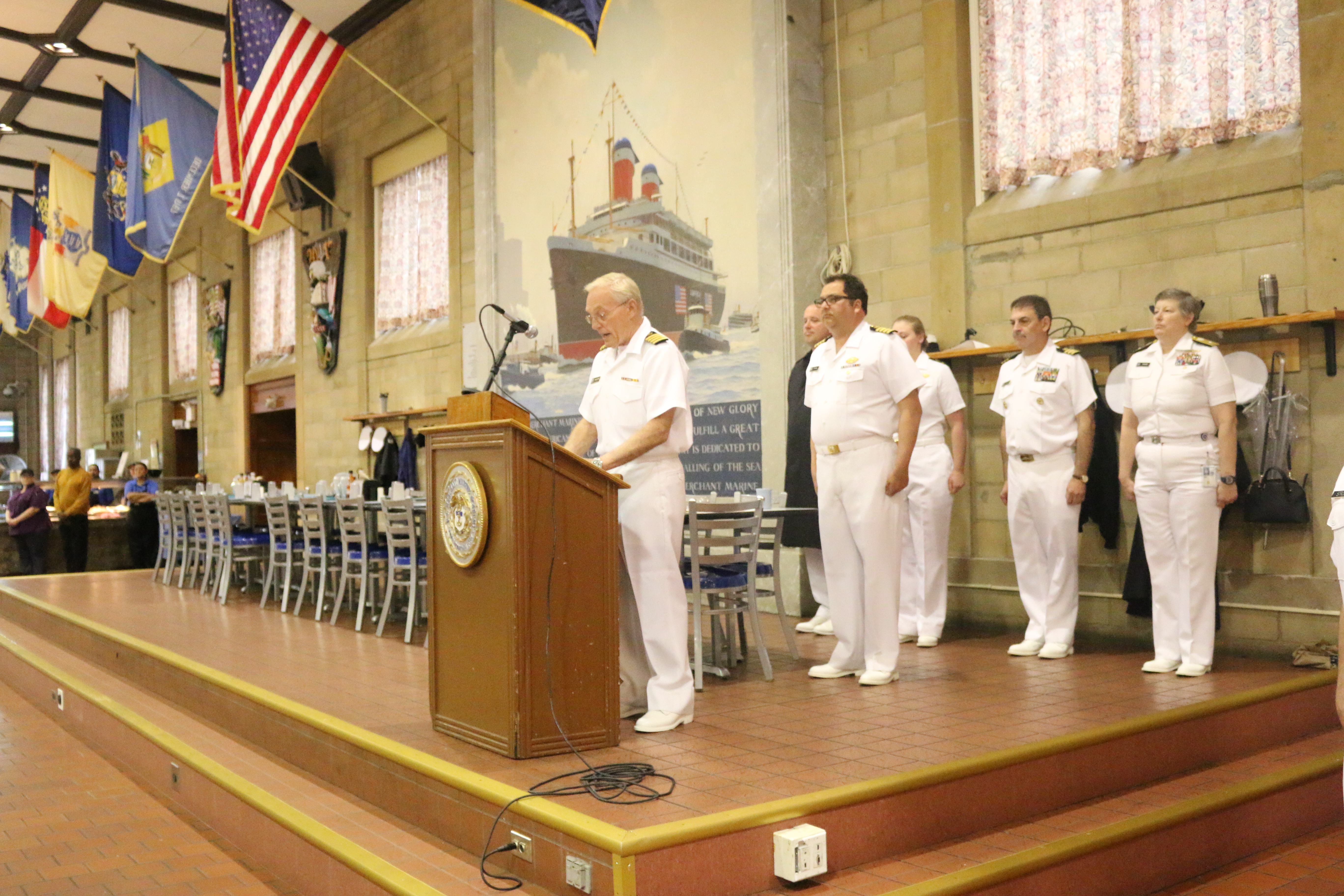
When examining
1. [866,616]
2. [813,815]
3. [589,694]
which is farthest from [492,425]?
[866,616]

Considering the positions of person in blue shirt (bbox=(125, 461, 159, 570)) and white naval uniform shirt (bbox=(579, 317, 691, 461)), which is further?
person in blue shirt (bbox=(125, 461, 159, 570))

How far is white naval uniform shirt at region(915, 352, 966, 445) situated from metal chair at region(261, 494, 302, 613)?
4.75m

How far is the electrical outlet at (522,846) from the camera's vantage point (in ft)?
9.11

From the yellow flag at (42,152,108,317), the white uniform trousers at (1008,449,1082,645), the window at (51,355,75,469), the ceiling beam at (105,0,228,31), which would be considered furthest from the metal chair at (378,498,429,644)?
the window at (51,355,75,469)

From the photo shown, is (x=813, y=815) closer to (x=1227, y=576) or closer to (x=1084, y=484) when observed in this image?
(x=1084, y=484)

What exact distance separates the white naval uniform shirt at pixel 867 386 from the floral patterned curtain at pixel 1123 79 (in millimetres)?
2206

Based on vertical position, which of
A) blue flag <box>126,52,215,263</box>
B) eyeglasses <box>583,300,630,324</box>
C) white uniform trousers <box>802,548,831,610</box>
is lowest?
white uniform trousers <box>802,548,831,610</box>

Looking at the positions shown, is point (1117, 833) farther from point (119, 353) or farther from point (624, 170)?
point (119, 353)

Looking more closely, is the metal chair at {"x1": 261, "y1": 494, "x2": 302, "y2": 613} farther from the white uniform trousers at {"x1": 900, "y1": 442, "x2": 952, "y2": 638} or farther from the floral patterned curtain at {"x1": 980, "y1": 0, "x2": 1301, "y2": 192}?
the floral patterned curtain at {"x1": 980, "y1": 0, "x2": 1301, "y2": 192}

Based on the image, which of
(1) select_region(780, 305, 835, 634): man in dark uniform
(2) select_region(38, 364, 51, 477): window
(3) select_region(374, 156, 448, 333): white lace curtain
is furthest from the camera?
(2) select_region(38, 364, 51, 477): window

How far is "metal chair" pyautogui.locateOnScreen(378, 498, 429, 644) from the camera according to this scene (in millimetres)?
6418

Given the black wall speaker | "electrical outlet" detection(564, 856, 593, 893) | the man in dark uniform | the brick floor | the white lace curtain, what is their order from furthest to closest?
the black wall speaker < the white lace curtain < the man in dark uniform < the brick floor < "electrical outlet" detection(564, 856, 593, 893)

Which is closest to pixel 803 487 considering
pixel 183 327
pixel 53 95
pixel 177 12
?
pixel 177 12

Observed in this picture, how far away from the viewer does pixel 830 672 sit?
4.62 meters
